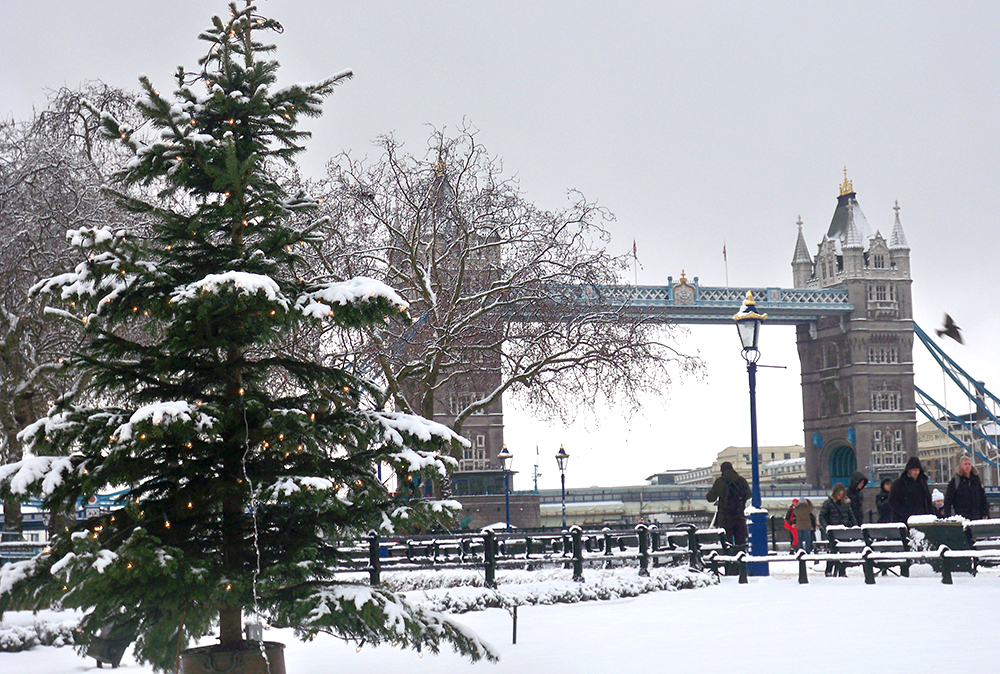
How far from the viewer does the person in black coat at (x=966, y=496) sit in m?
16.5

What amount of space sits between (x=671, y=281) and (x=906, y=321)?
22.9m

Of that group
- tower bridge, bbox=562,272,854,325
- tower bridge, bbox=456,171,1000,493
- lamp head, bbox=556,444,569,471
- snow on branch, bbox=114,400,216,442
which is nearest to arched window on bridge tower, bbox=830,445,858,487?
tower bridge, bbox=456,171,1000,493

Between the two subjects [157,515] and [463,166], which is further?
[463,166]

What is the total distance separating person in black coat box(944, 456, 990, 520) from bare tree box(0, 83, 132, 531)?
1304cm

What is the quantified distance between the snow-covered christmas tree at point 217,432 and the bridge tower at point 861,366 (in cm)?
7752

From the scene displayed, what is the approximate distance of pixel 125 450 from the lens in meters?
7.08

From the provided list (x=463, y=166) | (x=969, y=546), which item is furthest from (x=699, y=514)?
(x=969, y=546)

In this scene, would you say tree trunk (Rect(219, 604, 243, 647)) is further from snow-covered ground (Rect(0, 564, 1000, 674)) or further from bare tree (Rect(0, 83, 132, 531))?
bare tree (Rect(0, 83, 132, 531))

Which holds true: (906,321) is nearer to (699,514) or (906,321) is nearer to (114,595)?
(699,514)

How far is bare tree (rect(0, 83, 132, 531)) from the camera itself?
61.5 feet

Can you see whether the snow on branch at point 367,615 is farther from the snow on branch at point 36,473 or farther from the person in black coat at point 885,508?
the person in black coat at point 885,508

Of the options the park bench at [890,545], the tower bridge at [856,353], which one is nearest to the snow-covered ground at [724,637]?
the park bench at [890,545]

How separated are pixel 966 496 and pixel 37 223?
1472 cm

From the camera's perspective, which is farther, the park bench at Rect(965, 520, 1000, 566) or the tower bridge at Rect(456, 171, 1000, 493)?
the tower bridge at Rect(456, 171, 1000, 493)
